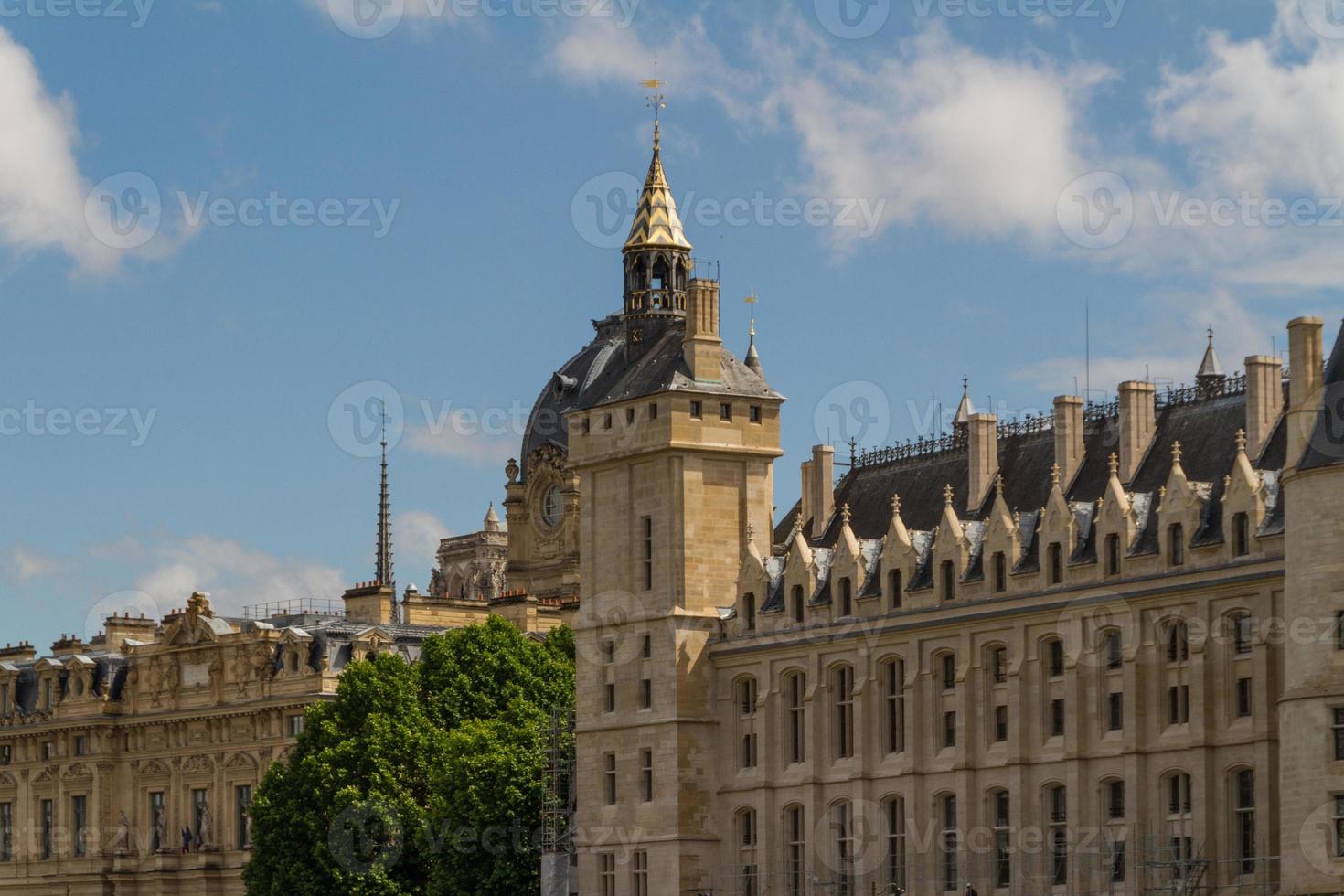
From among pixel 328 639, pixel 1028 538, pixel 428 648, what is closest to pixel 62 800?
pixel 328 639

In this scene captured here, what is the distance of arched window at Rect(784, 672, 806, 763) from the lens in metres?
120

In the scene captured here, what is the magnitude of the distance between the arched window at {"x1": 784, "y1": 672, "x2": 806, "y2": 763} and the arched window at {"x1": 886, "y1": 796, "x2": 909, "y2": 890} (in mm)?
5426

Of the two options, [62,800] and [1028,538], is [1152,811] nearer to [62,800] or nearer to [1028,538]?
[1028,538]

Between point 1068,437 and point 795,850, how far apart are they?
718 inches

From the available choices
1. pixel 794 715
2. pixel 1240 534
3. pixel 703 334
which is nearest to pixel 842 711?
pixel 794 715

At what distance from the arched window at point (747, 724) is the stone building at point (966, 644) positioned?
0.39ft

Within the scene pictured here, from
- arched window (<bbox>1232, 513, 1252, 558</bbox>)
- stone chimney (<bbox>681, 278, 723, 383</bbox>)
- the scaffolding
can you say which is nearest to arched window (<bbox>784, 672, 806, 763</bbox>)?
the scaffolding

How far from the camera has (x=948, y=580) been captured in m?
114

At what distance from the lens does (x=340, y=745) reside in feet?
447

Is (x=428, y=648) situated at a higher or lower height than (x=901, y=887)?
higher

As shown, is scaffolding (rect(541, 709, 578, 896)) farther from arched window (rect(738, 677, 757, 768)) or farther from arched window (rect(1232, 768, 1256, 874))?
arched window (rect(1232, 768, 1256, 874))

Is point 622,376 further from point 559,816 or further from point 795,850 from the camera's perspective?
point 795,850

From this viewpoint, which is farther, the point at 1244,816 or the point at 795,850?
the point at 795,850

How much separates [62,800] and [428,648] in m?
38.1
